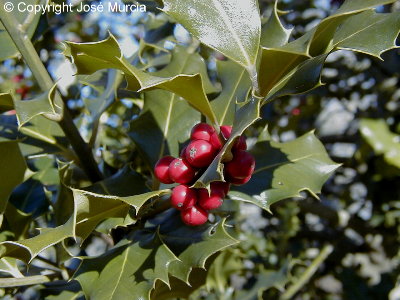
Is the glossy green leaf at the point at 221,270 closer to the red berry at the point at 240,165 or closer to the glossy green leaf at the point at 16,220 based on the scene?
the glossy green leaf at the point at 16,220

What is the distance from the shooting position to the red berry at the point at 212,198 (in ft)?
2.58

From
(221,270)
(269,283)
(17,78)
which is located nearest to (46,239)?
(269,283)

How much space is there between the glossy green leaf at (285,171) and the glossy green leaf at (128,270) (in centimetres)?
18

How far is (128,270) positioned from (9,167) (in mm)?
337

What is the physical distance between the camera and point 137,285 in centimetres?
85

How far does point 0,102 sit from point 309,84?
0.55 metres

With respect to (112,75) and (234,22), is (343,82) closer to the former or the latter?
(112,75)

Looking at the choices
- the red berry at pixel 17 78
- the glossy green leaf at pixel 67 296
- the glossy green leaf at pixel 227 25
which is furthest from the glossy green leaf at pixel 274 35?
the red berry at pixel 17 78

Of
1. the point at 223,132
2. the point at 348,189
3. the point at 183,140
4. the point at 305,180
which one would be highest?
the point at 223,132

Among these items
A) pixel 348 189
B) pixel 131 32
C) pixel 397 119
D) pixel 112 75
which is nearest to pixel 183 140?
pixel 112 75

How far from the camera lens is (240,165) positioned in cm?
73

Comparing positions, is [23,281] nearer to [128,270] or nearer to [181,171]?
[128,270]

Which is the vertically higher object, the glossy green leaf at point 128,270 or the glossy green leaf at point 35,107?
the glossy green leaf at point 35,107

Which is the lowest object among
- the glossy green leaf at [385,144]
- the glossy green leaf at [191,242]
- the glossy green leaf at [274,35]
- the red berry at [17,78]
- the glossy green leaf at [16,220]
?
the red berry at [17,78]
